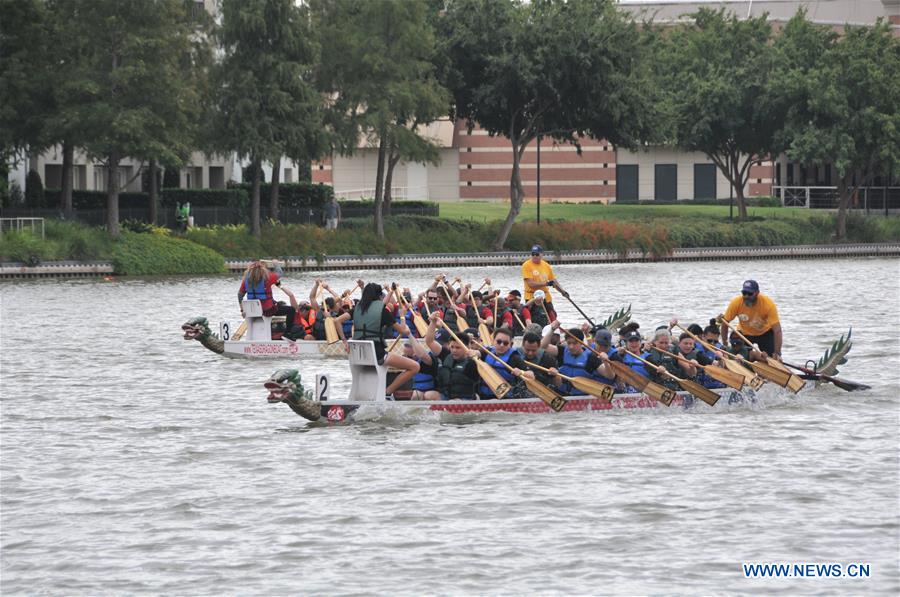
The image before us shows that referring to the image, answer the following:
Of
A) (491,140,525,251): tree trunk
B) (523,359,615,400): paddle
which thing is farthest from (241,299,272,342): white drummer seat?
(491,140,525,251): tree trunk

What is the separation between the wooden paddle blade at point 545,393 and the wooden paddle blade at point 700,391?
2.09m

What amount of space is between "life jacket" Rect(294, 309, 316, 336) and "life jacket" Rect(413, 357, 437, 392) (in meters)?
9.41

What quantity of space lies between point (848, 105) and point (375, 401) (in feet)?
199

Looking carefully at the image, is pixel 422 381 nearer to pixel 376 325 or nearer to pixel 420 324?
pixel 376 325

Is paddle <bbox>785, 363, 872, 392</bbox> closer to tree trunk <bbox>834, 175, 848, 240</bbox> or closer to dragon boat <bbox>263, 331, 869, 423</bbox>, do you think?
dragon boat <bbox>263, 331, 869, 423</bbox>

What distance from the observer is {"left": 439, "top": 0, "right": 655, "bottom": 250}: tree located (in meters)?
68.8

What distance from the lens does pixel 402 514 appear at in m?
→ 17.5

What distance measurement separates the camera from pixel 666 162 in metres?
113

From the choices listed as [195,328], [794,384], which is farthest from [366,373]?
[195,328]

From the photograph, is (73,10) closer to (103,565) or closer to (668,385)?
(668,385)

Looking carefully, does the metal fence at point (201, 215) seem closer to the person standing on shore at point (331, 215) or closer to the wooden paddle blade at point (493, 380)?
the person standing on shore at point (331, 215)

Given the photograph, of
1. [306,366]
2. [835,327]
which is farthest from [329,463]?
[835,327]

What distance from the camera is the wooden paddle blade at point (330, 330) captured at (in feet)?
102

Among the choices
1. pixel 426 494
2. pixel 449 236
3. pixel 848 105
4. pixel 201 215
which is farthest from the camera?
pixel 848 105
